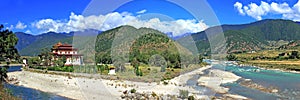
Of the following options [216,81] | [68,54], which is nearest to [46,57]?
[68,54]

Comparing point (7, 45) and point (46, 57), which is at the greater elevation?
point (46, 57)

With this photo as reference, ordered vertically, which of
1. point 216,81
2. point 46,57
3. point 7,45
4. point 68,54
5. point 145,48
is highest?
point 145,48

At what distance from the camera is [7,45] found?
17250 mm

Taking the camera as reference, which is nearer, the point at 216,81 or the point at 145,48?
the point at 216,81

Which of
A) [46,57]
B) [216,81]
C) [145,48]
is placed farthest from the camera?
[145,48]

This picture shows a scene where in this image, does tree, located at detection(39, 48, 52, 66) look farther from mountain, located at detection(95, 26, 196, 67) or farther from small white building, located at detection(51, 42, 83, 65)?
mountain, located at detection(95, 26, 196, 67)

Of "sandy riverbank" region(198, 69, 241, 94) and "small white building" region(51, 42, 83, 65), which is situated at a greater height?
"small white building" region(51, 42, 83, 65)

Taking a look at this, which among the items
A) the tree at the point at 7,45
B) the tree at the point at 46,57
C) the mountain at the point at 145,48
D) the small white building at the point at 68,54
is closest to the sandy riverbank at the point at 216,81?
the mountain at the point at 145,48

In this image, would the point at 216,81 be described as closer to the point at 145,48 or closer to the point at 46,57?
the point at 145,48

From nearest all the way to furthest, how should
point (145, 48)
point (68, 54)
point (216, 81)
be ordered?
point (216, 81) < point (68, 54) < point (145, 48)

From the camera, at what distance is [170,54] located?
213ft

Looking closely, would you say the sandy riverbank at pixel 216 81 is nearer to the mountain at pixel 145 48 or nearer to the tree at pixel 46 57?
the mountain at pixel 145 48

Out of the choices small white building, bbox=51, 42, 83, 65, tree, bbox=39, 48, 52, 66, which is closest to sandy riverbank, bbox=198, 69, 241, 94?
small white building, bbox=51, 42, 83, 65

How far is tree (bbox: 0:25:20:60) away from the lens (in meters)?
17.2
